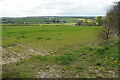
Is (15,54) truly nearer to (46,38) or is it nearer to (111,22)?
(111,22)

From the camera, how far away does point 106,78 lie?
6.56m

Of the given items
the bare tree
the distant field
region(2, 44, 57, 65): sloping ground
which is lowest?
region(2, 44, 57, 65): sloping ground

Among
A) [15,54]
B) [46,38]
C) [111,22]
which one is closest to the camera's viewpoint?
[15,54]

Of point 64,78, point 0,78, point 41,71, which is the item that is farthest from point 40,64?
point 0,78

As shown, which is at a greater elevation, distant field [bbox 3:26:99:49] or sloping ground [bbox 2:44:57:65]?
distant field [bbox 3:26:99:49]

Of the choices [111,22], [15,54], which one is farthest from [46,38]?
[111,22]

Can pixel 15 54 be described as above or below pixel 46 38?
below

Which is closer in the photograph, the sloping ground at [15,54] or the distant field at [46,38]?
the sloping ground at [15,54]

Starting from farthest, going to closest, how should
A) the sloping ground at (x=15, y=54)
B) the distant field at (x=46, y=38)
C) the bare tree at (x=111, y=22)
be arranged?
the distant field at (x=46, y=38), the bare tree at (x=111, y=22), the sloping ground at (x=15, y=54)

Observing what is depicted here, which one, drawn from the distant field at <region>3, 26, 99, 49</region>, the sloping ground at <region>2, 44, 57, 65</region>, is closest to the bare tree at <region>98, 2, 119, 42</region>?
the distant field at <region>3, 26, 99, 49</region>

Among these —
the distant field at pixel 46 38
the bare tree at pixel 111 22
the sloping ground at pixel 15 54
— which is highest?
the bare tree at pixel 111 22

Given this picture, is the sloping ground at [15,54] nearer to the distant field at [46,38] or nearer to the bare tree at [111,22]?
the distant field at [46,38]

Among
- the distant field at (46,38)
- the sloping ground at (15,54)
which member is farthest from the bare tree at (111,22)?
the sloping ground at (15,54)

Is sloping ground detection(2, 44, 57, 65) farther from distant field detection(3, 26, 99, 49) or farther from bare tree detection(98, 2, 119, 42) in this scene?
bare tree detection(98, 2, 119, 42)
